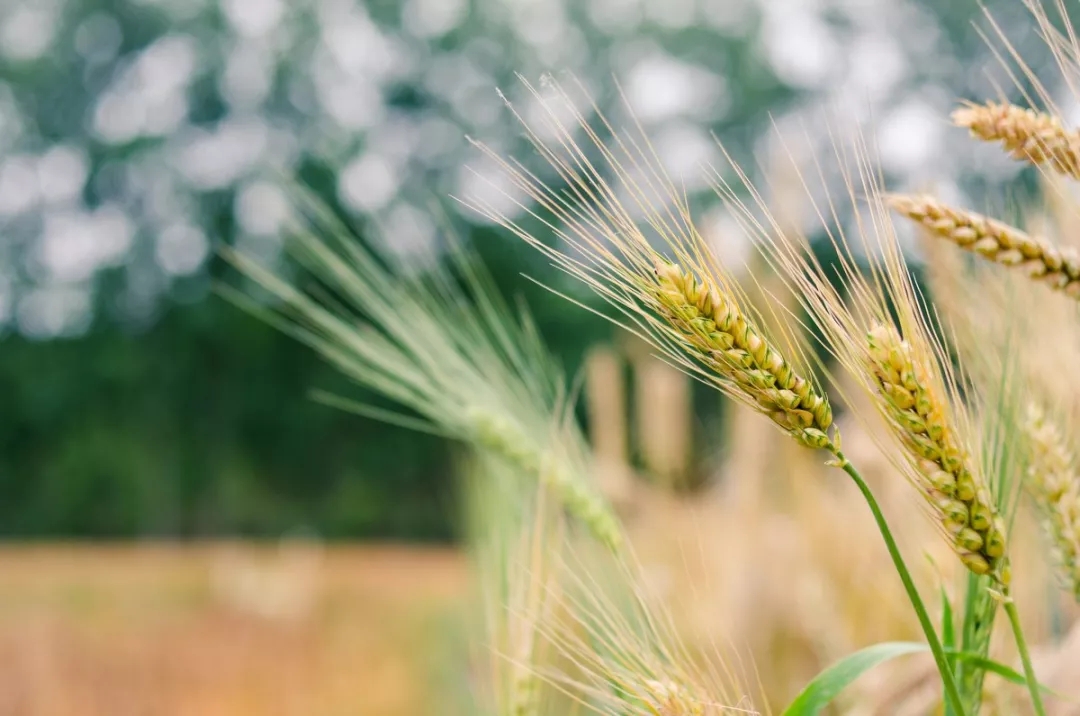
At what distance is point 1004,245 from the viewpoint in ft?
1.18

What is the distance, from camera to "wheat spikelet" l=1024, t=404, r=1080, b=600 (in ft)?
1.26

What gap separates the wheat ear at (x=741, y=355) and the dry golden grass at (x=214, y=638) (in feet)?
4.52

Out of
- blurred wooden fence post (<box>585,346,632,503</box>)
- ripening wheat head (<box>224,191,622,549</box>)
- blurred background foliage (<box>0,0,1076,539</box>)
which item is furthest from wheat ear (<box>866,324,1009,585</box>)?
blurred background foliage (<box>0,0,1076,539</box>)

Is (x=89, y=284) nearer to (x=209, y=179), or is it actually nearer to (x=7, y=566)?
(x=209, y=179)

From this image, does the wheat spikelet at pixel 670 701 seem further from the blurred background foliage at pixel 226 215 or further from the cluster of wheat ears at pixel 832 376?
the blurred background foliage at pixel 226 215

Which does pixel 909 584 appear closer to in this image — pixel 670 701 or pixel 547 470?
pixel 670 701

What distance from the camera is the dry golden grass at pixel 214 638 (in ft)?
9.35

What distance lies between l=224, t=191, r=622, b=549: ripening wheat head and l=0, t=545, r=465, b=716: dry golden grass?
41.4 inches

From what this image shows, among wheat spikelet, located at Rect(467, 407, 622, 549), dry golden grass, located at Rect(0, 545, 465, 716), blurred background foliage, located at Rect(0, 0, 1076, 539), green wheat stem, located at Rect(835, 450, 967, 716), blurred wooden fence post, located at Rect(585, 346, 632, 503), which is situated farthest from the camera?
blurred background foliage, located at Rect(0, 0, 1076, 539)

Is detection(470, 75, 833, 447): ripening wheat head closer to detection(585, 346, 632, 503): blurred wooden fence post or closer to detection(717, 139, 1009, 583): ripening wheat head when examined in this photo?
detection(717, 139, 1009, 583): ripening wheat head

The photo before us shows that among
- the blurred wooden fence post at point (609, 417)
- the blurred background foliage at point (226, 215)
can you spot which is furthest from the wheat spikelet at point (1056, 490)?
the blurred background foliage at point (226, 215)

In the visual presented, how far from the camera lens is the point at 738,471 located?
4.13 feet

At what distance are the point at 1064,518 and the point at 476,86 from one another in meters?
14.1

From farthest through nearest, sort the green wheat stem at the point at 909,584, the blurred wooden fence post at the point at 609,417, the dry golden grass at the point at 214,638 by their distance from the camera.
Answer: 1. the dry golden grass at the point at 214,638
2. the blurred wooden fence post at the point at 609,417
3. the green wheat stem at the point at 909,584
